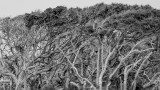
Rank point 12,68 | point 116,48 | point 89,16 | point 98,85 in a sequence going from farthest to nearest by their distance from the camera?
point 89,16, point 12,68, point 116,48, point 98,85

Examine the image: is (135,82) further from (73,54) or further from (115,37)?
(73,54)

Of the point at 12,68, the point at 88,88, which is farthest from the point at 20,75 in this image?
the point at 88,88

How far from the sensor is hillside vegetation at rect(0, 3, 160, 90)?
1408cm

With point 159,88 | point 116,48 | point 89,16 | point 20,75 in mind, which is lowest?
point 159,88

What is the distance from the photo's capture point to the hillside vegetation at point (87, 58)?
14.1 metres

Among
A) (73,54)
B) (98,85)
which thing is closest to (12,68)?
(73,54)

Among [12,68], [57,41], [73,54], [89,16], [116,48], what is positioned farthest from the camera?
[89,16]

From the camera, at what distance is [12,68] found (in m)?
14.9

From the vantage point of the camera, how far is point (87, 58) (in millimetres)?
18469

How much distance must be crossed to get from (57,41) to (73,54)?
418cm

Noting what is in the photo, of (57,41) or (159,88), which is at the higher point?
(57,41)

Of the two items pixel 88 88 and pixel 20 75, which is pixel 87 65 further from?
pixel 20 75

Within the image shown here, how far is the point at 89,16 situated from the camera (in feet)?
105

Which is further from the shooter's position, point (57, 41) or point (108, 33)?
point (57, 41)
